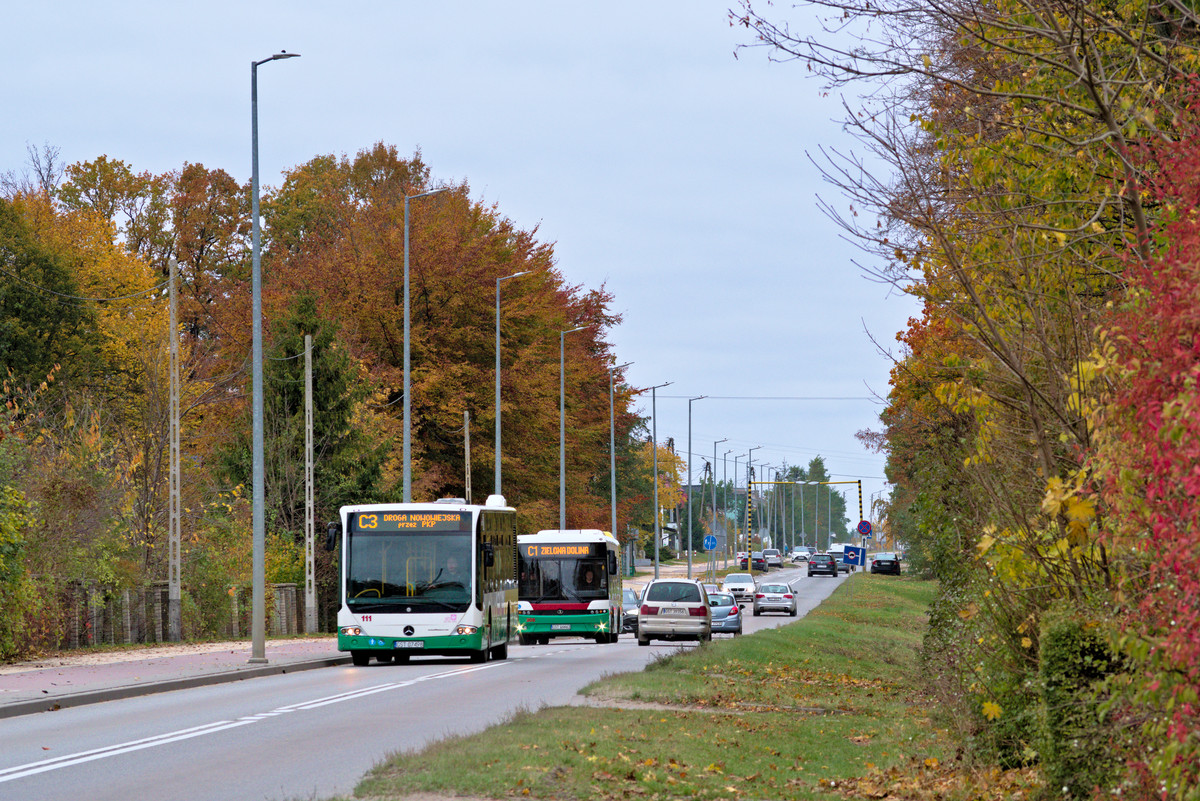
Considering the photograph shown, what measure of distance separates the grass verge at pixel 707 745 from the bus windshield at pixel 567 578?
12642 millimetres

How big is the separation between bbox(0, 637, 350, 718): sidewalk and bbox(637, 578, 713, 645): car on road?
308 inches

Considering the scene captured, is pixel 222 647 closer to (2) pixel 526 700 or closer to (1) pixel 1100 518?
(2) pixel 526 700

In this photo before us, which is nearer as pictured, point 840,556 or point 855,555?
point 855,555

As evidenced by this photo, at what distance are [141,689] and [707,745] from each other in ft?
35.5

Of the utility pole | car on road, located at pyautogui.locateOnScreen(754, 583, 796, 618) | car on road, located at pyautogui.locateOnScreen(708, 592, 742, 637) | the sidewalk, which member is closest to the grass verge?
the sidewalk

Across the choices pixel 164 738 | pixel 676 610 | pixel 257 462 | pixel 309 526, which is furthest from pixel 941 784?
pixel 309 526

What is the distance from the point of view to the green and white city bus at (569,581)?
37.3 m

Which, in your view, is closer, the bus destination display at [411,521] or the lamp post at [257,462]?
the lamp post at [257,462]

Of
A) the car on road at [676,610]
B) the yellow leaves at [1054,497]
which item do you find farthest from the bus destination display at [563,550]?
the yellow leaves at [1054,497]

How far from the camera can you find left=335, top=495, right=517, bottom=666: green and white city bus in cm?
2789

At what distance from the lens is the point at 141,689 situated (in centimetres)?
2080

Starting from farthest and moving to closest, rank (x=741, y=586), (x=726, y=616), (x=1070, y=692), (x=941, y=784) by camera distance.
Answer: (x=741, y=586), (x=726, y=616), (x=941, y=784), (x=1070, y=692)

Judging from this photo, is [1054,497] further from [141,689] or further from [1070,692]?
[141,689]

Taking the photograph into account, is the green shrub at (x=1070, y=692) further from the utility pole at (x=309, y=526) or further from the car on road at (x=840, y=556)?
the car on road at (x=840, y=556)
